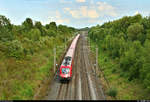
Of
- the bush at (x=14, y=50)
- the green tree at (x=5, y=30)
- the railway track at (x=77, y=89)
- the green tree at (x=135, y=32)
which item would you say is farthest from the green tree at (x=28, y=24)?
the green tree at (x=135, y=32)

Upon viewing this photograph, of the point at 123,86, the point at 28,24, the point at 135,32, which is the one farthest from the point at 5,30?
the point at 135,32

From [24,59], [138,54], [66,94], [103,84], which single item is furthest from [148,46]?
[24,59]

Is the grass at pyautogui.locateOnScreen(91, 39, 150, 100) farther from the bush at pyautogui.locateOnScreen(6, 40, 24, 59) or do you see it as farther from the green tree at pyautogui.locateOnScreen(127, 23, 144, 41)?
the bush at pyautogui.locateOnScreen(6, 40, 24, 59)

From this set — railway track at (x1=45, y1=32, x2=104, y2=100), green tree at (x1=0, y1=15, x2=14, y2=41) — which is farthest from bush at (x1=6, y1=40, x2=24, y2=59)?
railway track at (x1=45, y1=32, x2=104, y2=100)

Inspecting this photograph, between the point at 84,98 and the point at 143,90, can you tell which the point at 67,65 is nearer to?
the point at 84,98

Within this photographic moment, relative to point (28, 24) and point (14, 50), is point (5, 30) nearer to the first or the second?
point (14, 50)

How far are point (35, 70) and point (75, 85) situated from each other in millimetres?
10056

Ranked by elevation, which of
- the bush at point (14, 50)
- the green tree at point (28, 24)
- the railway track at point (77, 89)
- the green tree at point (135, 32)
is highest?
the green tree at point (28, 24)

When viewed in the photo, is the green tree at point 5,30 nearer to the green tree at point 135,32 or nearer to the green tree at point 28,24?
the green tree at point 28,24

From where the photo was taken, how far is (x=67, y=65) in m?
31.5

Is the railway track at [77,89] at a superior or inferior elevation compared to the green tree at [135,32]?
inferior

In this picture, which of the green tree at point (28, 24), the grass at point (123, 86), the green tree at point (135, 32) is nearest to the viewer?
the grass at point (123, 86)

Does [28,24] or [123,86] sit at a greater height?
[28,24]

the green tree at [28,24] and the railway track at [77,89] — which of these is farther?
the green tree at [28,24]
